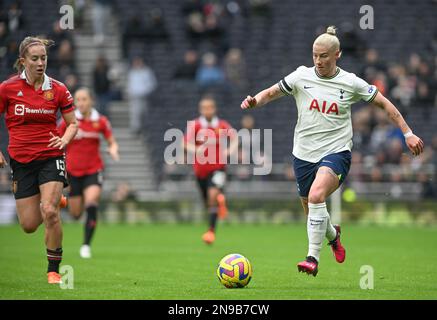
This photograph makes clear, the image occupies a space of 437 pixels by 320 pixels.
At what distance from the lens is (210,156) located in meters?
17.3

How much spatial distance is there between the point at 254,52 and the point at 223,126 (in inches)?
400

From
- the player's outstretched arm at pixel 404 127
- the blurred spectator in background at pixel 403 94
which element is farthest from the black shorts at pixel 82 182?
the blurred spectator in background at pixel 403 94

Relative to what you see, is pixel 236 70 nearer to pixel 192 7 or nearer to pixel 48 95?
pixel 192 7

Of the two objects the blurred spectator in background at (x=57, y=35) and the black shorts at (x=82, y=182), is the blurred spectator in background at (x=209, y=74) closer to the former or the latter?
the blurred spectator in background at (x=57, y=35)

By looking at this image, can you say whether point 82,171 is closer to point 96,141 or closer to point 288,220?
point 96,141

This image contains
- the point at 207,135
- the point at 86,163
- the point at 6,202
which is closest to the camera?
the point at 86,163

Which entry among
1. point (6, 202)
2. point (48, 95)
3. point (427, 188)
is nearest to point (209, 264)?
point (48, 95)

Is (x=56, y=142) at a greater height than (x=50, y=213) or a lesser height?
greater

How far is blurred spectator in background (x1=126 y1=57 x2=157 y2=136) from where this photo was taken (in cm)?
A: 2588

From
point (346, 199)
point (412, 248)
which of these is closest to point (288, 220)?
point (346, 199)

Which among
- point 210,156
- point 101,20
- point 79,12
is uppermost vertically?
point 79,12

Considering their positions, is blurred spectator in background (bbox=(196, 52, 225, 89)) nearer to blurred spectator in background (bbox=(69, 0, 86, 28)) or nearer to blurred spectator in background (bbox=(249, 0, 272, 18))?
blurred spectator in background (bbox=(249, 0, 272, 18))

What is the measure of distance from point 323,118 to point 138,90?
16.1 metres

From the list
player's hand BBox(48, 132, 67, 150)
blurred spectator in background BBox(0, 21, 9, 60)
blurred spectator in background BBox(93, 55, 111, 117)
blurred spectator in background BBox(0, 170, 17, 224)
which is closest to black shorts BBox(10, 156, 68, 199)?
player's hand BBox(48, 132, 67, 150)
